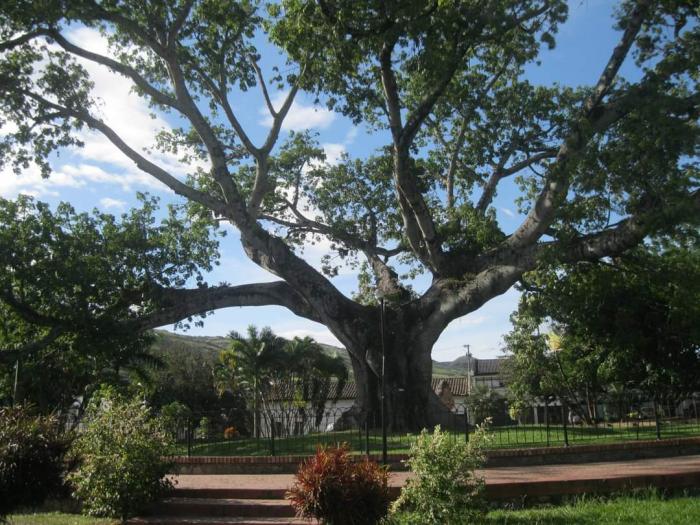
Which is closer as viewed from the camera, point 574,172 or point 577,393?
point 574,172

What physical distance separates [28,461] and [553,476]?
813cm

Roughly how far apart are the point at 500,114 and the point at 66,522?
16.3 metres

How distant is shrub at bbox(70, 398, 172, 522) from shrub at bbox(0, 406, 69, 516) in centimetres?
34

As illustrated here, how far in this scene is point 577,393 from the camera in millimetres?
29922

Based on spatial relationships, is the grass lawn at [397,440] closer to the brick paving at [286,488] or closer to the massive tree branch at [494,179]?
the brick paving at [286,488]

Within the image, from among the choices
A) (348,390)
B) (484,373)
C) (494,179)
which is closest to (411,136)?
(494,179)

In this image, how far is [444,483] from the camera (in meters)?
7.46

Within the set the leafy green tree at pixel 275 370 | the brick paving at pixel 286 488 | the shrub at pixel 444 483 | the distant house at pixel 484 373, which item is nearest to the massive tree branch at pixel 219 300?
the brick paving at pixel 286 488

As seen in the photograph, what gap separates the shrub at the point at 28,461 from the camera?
9.05 metres

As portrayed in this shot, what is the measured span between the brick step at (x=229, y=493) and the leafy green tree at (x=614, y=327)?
1228 centimetres

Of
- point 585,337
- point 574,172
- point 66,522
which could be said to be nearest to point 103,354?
point 66,522

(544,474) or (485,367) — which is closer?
(544,474)

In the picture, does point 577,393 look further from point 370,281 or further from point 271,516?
point 271,516

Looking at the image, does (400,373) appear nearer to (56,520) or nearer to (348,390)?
(56,520)
